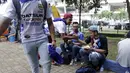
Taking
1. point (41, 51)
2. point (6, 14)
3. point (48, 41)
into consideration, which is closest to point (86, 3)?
point (48, 41)

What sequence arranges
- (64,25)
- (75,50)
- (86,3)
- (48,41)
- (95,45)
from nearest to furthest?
1. (48,41)
2. (95,45)
3. (64,25)
4. (75,50)
5. (86,3)

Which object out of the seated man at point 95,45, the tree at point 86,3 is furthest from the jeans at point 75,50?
the tree at point 86,3

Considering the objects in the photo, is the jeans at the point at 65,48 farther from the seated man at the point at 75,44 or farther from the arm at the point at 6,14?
the arm at the point at 6,14

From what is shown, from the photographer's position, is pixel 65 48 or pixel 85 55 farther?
pixel 65 48

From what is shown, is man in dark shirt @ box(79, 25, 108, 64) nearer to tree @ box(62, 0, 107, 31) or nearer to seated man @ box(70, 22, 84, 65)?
seated man @ box(70, 22, 84, 65)

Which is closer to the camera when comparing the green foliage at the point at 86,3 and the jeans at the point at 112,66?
the jeans at the point at 112,66

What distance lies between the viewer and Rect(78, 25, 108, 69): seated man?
19.9 feet

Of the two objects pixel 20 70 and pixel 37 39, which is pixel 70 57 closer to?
pixel 20 70


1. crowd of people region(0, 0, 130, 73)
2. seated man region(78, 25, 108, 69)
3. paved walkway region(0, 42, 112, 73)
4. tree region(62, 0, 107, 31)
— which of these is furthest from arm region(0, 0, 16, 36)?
tree region(62, 0, 107, 31)

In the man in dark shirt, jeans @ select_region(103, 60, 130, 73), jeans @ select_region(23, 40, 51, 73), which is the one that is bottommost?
jeans @ select_region(103, 60, 130, 73)

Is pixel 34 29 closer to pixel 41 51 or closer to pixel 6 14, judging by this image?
pixel 41 51

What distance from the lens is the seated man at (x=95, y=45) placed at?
6.07m

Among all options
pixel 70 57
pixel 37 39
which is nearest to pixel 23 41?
pixel 37 39

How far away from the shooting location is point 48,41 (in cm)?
540
